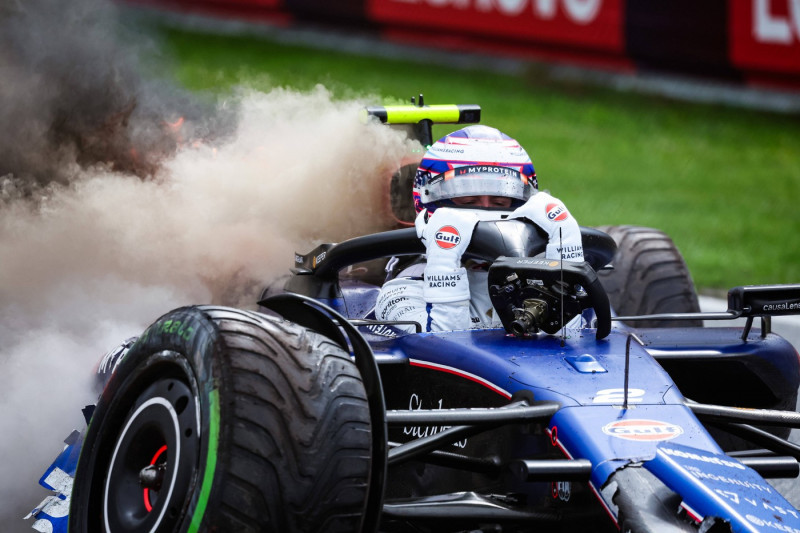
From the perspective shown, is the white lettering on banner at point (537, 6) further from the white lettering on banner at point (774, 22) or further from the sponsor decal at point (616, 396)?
the sponsor decal at point (616, 396)

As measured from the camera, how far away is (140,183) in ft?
23.1

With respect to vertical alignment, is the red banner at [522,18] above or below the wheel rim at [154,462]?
above

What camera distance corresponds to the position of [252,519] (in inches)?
132

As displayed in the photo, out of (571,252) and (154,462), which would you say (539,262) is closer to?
(571,252)

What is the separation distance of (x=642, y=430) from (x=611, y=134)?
14.0m

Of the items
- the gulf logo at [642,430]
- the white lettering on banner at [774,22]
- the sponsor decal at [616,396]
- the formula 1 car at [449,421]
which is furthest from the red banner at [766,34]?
the gulf logo at [642,430]

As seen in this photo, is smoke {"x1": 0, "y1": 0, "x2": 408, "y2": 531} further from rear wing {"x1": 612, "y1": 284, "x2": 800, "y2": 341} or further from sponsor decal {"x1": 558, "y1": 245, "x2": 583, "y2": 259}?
rear wing {"x1": 612, "y1": 284, "x2": 800, "y2": 341}

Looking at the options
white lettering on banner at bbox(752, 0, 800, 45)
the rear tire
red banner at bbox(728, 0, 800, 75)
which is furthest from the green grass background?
the rear tire

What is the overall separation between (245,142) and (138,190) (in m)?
0.73

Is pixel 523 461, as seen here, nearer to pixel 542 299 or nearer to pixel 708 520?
pixel 708 520

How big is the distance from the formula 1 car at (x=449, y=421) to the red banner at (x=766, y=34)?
9.39m

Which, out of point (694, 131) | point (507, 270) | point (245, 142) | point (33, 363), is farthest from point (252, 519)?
point (694, 131)

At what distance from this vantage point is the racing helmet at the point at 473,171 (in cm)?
541

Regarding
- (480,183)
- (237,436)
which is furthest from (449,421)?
(480,183)
